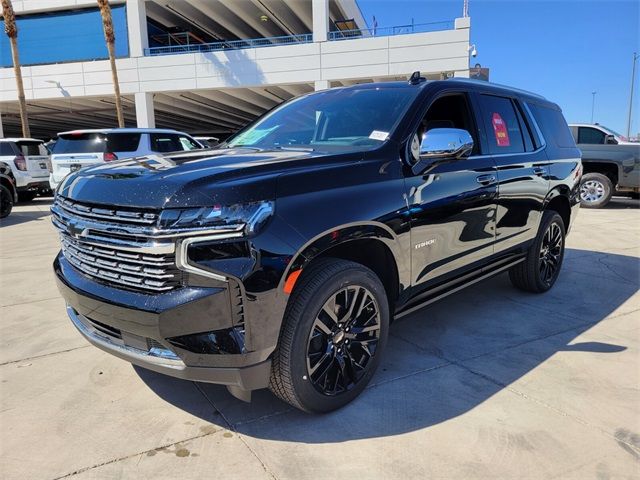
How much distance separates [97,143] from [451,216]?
31.0 feet

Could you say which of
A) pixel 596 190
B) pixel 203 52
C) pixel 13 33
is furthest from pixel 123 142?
pixel 13 33

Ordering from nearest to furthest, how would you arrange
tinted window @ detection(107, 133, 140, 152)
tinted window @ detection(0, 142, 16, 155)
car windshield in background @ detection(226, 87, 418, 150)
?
1. car windshield in background @ detection(226, 87, 418, 150)
2. tinted window @ detection(107, 133, 140, 152)
3. tinted window @ detection(0, 142, 16, 155)

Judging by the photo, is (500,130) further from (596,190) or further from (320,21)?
(320,21)

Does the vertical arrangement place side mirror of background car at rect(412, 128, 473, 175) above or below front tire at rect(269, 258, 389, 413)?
above

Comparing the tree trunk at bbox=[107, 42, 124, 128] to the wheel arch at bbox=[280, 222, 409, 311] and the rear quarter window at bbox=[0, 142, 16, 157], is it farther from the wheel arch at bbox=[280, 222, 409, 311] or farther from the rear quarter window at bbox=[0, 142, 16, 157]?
the wheel arch at bbox=[280, 222, 409, 311]

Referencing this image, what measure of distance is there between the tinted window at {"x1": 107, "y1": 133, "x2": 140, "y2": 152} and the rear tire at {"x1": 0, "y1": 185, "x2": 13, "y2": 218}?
2.51 metres

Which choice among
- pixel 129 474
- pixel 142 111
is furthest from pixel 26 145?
pixel 129 474

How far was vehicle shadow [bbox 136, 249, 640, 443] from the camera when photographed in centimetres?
268

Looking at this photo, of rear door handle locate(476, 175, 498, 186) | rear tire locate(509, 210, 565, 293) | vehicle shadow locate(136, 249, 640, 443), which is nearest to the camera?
vehicle shadow locate(136, 249, 640, 443)

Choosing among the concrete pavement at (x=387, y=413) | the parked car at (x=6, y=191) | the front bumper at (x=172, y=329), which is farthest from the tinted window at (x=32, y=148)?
the front bumper at (x=172, y=329)

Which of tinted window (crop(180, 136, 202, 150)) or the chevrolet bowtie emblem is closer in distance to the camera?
the chevrolet bowtie emblem

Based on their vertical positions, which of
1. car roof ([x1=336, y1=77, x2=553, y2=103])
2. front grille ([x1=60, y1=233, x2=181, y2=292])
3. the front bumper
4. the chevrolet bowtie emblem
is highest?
car roof ([x1=336, y1=77, x2=553, y2=103])

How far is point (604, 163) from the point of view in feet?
38.3

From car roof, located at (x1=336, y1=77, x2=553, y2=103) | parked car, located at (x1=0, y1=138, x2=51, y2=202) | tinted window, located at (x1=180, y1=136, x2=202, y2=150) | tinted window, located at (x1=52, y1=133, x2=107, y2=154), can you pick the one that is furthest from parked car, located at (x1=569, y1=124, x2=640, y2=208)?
parked car, located at (x1=0, y1=138, x2=51, y2=202)
